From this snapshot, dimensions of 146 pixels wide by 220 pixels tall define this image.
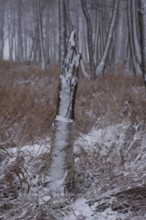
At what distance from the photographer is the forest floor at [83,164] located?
229cm

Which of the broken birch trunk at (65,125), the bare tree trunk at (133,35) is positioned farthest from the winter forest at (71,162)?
the bare tree trunk at (133,35)

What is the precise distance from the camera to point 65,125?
2525mm

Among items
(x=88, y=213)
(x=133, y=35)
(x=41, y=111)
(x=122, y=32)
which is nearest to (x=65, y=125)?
(x=88, y=213)

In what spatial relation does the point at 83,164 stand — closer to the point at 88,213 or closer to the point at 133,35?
the point at 88,213

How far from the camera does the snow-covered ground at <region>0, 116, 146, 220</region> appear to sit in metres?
2.26

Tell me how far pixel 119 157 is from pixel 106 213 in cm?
66

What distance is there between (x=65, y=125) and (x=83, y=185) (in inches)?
17.5

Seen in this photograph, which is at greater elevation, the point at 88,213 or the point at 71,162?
the point at 71,162

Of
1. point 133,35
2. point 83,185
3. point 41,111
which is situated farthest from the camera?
point 133,35

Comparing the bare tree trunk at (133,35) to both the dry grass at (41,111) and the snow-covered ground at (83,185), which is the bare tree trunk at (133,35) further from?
the snow-covered ground at (83,185)

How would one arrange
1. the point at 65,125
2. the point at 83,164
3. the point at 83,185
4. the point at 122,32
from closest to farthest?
the point at 65,125
the point at 83,185
the point at 83,164
the point at 122,32

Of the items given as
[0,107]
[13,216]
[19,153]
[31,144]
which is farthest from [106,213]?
[0,107]

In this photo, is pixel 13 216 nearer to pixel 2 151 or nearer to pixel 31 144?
pixel 2 151

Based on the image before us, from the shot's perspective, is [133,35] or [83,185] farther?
[133,35]
